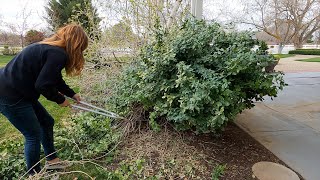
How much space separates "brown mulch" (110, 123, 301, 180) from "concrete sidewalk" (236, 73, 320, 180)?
21 cm

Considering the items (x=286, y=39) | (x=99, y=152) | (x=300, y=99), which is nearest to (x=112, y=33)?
(x=99, y=152)

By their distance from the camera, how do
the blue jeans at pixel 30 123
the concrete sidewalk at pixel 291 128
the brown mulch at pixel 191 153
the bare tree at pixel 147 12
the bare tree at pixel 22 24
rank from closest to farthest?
the blue jeans at pixel 30 123
the brown mulch at pixel 191 153
the concrete sidewalk at pixel 291 128
the bare tree at pixel 147 12
the bare tree at pixel 22 24

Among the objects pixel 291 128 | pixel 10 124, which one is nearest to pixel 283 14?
pixel 291 128

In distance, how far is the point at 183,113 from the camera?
2340mm

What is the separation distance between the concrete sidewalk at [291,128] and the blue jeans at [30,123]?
2.48 m

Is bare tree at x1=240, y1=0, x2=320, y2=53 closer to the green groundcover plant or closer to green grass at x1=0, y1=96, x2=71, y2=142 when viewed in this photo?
green grass at x1=0, y1=96, x2=71, y2=142

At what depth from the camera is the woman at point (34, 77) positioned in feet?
6.02

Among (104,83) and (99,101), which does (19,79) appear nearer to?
(99,101)

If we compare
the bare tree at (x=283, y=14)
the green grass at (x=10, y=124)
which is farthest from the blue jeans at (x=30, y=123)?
the bare tree at (x=283, y=14)

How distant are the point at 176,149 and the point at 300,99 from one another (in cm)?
382

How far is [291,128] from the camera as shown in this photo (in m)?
3.61

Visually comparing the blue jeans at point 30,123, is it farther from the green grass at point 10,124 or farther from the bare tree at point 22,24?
the bare tree at point 22,24

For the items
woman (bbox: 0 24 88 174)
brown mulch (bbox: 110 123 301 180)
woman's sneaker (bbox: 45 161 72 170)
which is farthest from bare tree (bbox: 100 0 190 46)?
woman's sneaker (bbox: 45 161 72 170)

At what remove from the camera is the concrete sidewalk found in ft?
8.90
